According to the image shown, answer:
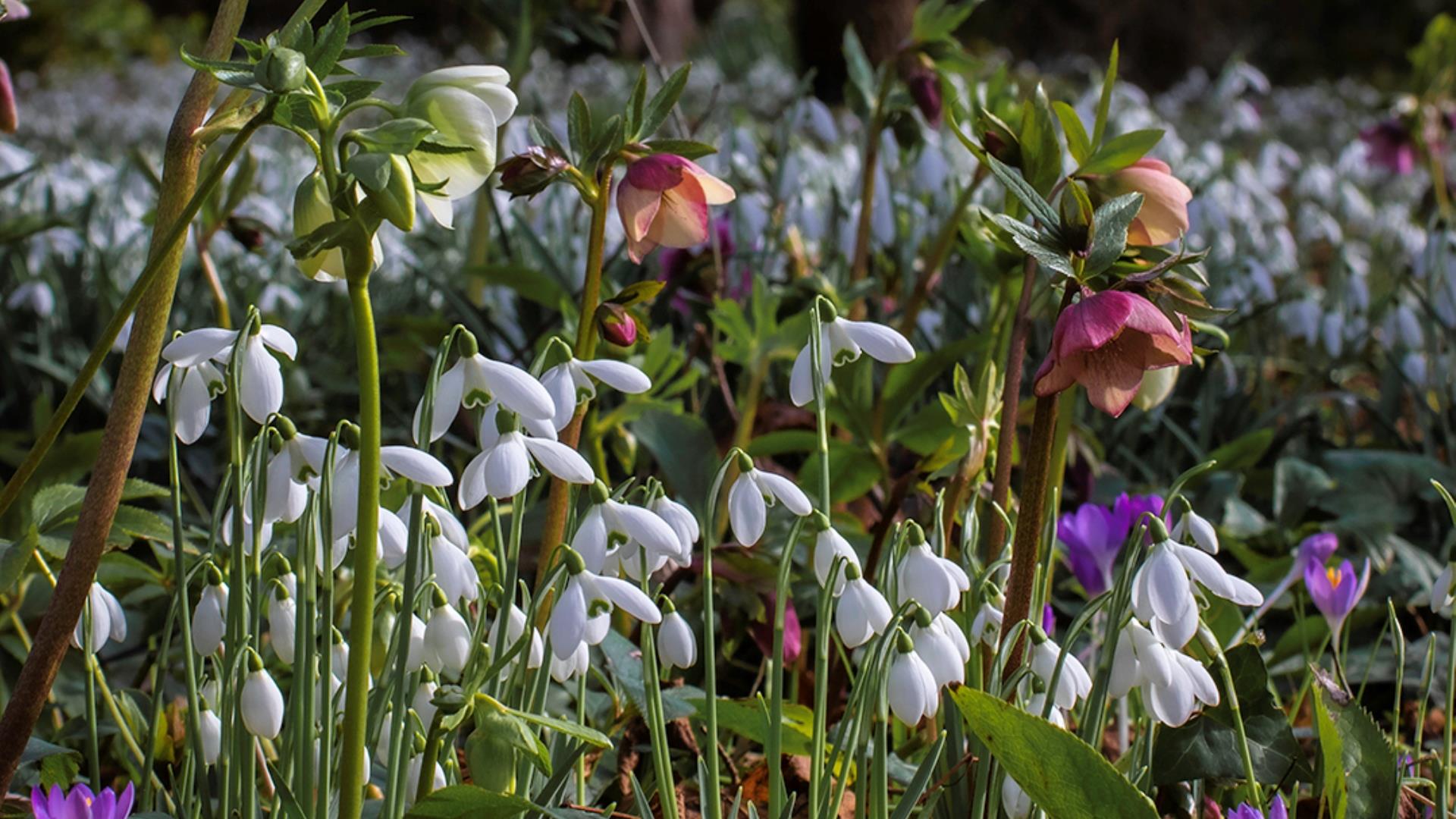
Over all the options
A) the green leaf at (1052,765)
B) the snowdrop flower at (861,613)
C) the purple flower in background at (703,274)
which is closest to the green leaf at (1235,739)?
the green leaf at (1052,765)

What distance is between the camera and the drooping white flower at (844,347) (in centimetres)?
71

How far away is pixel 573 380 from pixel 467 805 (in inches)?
8.4

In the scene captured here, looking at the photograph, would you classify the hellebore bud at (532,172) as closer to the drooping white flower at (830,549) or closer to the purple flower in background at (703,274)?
the drooping white flower at (830,549)

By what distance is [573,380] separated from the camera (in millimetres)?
700

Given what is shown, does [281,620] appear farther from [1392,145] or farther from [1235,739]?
[1392,145]

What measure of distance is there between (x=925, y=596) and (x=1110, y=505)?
0.93 meters

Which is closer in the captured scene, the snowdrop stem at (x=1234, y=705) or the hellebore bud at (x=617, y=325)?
the snowdrop stem at (x=1234, y=705)

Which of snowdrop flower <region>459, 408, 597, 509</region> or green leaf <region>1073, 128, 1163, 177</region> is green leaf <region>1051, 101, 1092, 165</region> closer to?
green leaf <region>1073, 128, 1163, 177</region>

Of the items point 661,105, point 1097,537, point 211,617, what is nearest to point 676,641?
point 211,617

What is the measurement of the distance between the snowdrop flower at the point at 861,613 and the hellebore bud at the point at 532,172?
0.33 meters

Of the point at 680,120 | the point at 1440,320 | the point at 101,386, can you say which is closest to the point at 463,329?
the point at 680,120

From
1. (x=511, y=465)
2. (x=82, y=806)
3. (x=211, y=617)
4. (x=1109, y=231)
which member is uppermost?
(x=1109, y=231)

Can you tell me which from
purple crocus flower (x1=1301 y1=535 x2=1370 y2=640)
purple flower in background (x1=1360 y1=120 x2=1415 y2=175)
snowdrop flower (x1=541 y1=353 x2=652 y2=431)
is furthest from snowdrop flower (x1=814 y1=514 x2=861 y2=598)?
purple flower in background (x1=1360 y1=120 x2=1415 y2=175)

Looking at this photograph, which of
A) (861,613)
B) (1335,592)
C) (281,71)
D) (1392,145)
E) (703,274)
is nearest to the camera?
(281,71)
